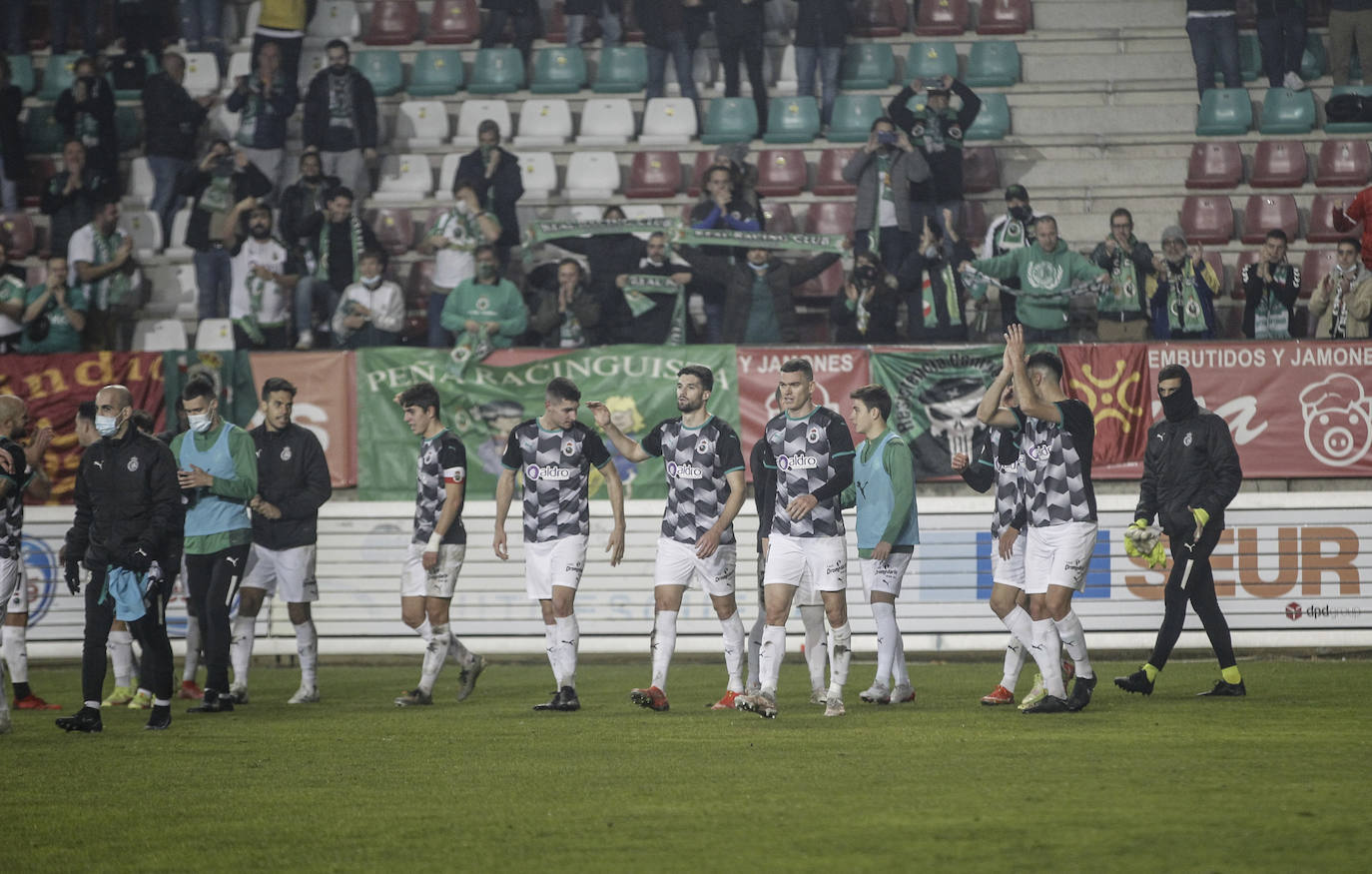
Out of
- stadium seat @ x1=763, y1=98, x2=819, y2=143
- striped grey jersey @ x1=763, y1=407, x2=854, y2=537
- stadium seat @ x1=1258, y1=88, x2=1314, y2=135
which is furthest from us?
stadium seat @ x1=763, y1=98, x2=819, y2=143

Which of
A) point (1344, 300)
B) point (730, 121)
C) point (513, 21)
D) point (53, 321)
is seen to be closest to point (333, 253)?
point (53, 321)

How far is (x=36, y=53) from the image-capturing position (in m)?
23.6

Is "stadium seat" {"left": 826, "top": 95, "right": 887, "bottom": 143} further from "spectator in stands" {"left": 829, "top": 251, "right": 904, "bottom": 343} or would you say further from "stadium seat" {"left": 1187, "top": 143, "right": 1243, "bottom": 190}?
"spectator in stands" {"left": 829, "top": 251, "right": 904, "bottom": 343}

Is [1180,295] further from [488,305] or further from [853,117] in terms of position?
[488,305]

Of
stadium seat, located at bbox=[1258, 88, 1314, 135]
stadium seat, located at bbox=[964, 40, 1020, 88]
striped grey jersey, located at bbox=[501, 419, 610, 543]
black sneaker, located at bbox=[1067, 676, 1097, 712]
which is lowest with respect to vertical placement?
black sneaker, located at bbox=[1067, 676, 1097, 712]

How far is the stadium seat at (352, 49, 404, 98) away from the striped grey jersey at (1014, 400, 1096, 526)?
14.5 m

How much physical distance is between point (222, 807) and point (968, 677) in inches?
319

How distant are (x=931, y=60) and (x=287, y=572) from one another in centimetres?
1310

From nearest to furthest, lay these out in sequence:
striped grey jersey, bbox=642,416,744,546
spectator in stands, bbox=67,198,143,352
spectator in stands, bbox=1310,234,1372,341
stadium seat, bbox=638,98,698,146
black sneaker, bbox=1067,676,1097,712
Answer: black sneaker, bbox=1067,676,1097,712 → striped grey jersey, bbox=642,416,744,546 → spectator in stands, bbox=1310,234,1372,341 → spectator in stands, bbox=67,198,143,352 → stadium seat, bbox=638,98,698,146

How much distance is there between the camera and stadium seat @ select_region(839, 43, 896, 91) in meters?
22.3

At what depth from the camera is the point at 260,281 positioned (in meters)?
18.5

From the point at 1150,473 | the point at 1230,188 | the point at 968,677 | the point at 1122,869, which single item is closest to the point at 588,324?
the point at 968,677

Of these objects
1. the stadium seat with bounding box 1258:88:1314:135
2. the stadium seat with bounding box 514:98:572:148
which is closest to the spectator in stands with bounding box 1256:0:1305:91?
the stadium seat with bounding box 1258:88:1314:135

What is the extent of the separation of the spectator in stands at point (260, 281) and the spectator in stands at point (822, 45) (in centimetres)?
743
